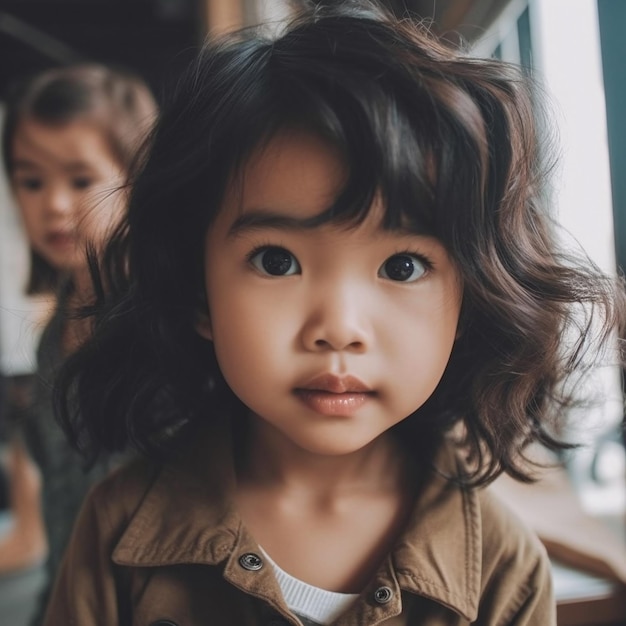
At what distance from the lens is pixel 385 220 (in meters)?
0.57

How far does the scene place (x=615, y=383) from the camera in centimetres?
110

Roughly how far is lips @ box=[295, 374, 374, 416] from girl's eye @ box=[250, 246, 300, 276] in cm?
9

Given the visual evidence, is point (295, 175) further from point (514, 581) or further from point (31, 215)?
point (31, 215)

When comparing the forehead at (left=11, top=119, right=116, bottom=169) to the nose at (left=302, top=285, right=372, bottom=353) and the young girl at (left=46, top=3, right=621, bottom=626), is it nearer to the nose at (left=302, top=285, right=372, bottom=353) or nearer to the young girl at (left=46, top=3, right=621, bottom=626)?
the young girl at (left=46, top=3, right=621, bottom=626)

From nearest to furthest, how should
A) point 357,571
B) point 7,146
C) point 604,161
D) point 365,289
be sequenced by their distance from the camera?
point 365,289, point 357,571, point 604,161, point 7,146

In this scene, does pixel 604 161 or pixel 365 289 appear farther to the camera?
pixel 604 161

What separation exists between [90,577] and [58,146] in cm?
77

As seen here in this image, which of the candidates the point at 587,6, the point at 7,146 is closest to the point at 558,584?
the point at 587,6

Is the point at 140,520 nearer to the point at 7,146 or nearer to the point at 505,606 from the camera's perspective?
the point at 505,606

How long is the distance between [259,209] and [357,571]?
0.34m

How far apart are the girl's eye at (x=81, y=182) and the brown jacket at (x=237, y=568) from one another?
2.20ft

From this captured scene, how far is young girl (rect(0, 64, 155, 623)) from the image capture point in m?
1.16

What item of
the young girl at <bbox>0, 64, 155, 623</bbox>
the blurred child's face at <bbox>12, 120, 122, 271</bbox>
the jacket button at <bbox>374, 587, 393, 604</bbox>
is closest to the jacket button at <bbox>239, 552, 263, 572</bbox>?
the jacket button at <bbox>374, 587, 393, 604</bbox>

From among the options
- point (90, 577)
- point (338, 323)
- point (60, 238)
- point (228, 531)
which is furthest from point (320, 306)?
point (60, 238)
